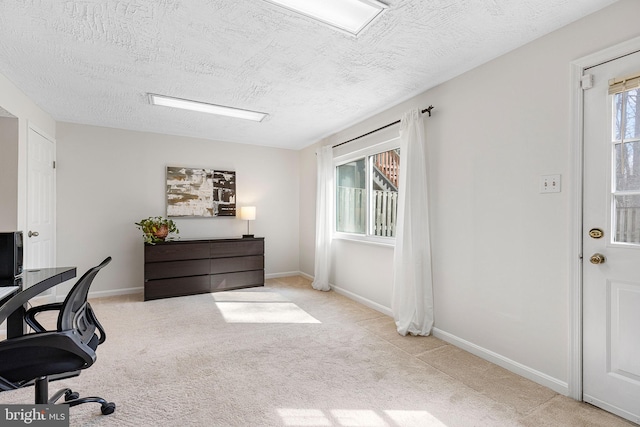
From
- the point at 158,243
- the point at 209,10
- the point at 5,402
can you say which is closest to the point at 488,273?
the point at 209,10

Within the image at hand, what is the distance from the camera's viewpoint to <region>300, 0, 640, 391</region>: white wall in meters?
2.06

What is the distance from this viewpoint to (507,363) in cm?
237

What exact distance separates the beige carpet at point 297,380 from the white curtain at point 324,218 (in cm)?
124

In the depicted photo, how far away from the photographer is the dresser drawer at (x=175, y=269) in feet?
13.8

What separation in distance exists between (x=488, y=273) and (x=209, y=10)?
275 centimetres

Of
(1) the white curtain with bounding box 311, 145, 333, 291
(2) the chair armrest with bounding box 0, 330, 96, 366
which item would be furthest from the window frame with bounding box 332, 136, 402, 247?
(2) the chair armrest with bounding box 0, 330, 96, 366

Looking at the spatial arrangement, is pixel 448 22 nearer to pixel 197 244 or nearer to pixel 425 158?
pixel 425 158

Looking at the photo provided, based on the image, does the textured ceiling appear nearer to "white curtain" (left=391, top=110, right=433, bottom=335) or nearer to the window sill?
"white curtain" (left=391, top=110, right=433, bottom=335)

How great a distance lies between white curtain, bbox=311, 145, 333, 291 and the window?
16 centimetres

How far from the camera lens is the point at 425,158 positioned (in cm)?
308

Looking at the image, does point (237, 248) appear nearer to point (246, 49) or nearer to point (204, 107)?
point (204, 107)

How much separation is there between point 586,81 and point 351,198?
9.59ft

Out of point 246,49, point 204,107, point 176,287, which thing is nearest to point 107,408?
point 246,49

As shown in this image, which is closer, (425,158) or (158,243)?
(425,158)
